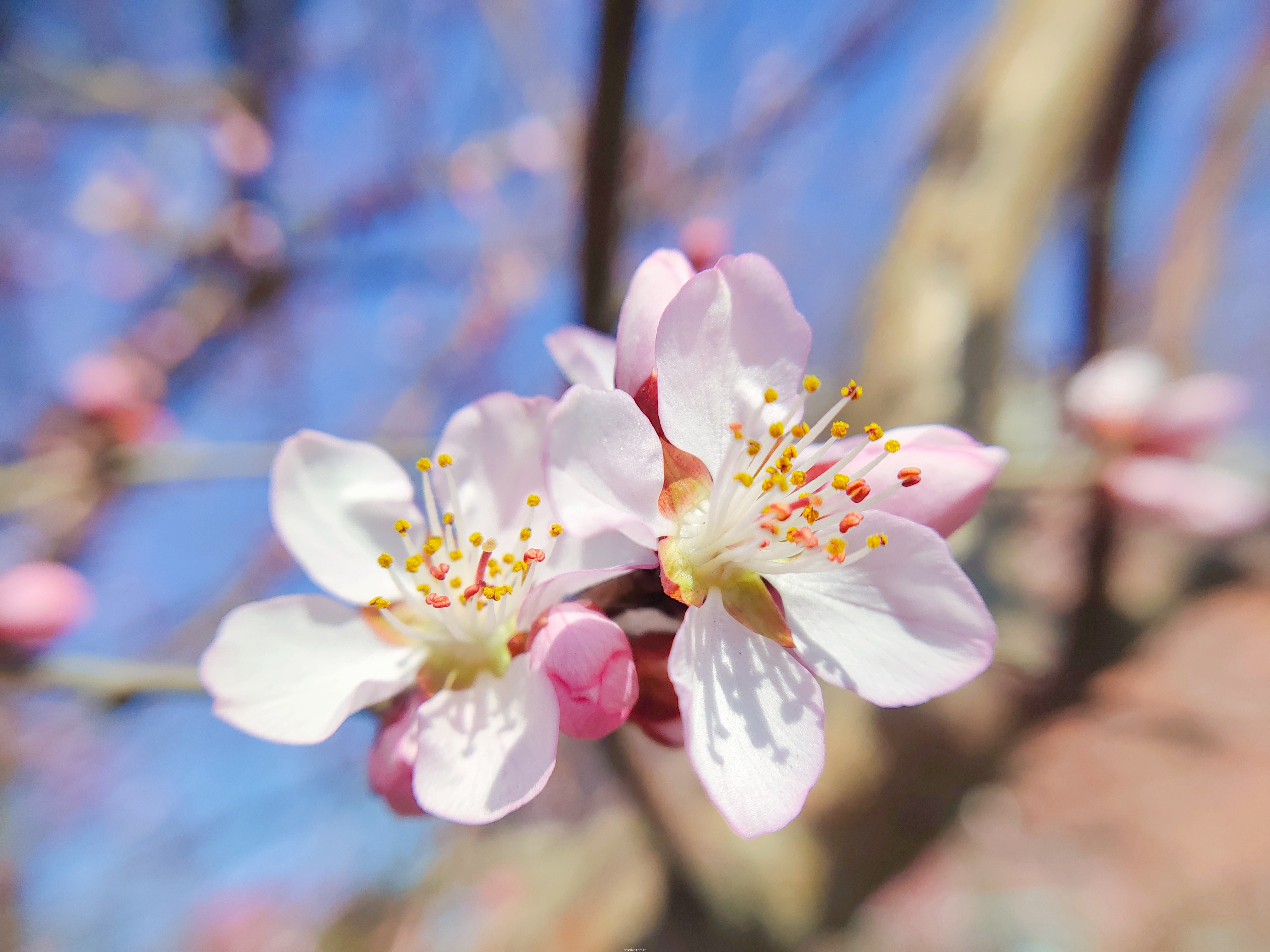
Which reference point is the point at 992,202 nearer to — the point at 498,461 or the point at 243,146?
the point at 498,461

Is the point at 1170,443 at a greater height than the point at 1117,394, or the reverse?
the point at 1117,394

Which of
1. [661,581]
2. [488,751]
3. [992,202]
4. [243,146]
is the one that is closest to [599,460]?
[661,581]

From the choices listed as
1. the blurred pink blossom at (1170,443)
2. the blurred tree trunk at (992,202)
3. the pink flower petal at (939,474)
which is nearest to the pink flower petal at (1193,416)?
the blurred pink blossom at (1170,443)

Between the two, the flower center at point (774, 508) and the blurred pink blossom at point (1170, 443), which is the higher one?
the flower center at point (774, 508)

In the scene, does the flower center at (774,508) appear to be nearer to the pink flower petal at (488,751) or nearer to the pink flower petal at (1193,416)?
the pink flower petal at (488,751)

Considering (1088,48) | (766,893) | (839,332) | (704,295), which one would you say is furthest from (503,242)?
(704,295)

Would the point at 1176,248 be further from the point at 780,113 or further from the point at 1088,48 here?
the point at 780,113
